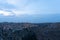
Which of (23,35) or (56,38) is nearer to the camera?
(23,35)

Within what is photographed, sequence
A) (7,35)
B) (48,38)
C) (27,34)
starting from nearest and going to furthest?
(27,34)
(7,35)
(48,38)

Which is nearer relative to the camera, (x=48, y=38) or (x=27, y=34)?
(x=27, y=34)

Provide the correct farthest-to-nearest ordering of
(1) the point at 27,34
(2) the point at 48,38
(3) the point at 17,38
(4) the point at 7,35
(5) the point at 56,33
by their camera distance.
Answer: (5) the point at 56,33, (2) the point at 48,38, (4) the point at 7,35, (3) the point at 17,38, (1) the point at 27,34

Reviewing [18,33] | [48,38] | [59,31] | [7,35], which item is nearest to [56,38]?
[48,38]

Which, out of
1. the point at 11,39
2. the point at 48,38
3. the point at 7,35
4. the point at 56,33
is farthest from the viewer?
the point at 56,33

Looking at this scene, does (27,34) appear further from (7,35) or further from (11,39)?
(7,35)

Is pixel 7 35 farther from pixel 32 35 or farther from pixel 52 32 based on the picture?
pixel 52 32

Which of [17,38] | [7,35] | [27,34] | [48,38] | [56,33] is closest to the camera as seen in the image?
[27,34]

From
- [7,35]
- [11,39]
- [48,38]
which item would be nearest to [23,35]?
[11,39]
